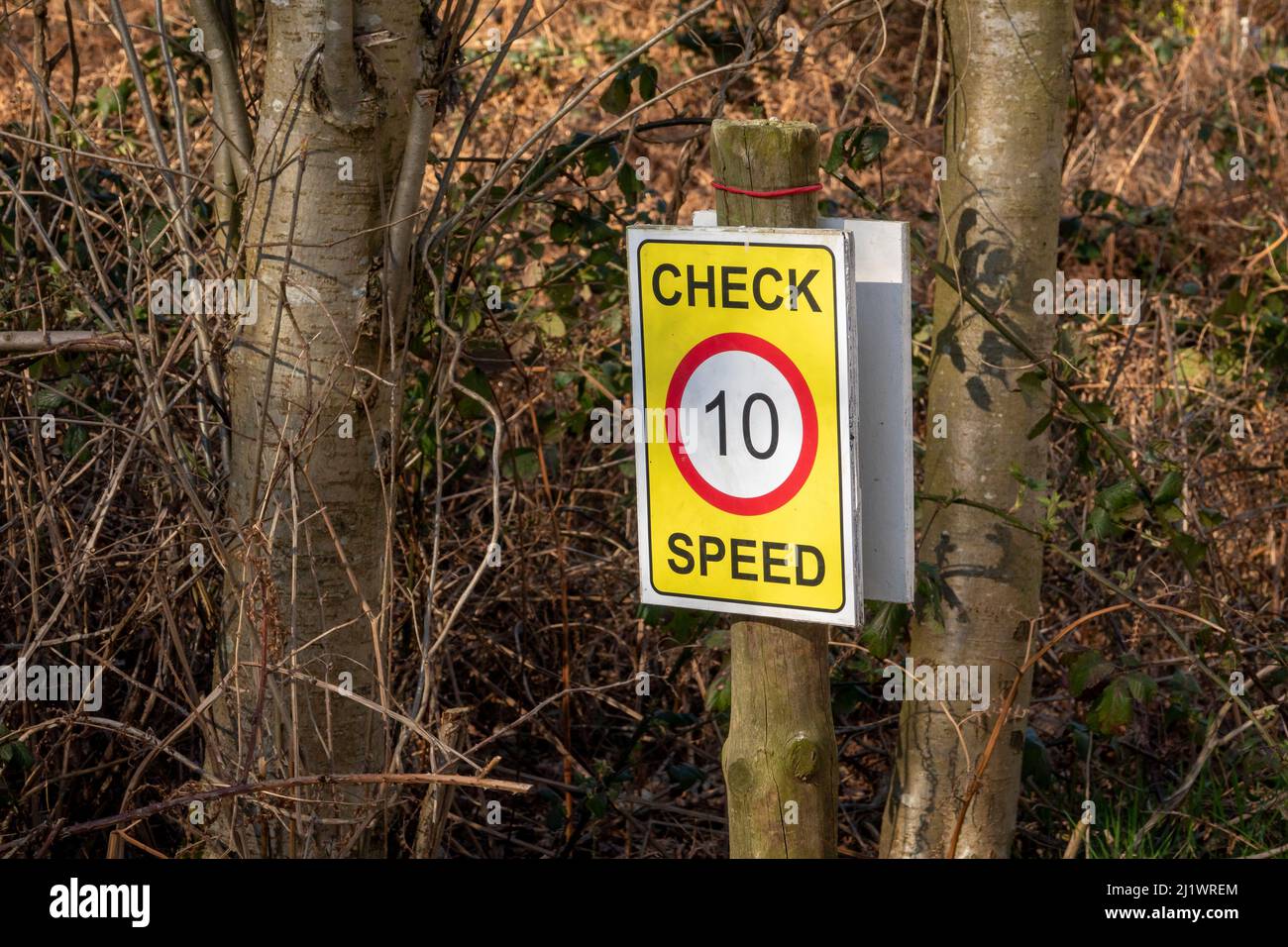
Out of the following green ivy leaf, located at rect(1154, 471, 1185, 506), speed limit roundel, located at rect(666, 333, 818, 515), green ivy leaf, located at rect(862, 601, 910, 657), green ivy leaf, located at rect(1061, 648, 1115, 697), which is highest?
speed limit roundel, located at rect(666, 333, 818, 515)

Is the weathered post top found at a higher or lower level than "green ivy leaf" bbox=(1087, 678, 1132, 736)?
higher

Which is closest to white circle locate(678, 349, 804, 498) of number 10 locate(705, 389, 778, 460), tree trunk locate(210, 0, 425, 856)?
number 10 locate(705, 389, 778, 460)

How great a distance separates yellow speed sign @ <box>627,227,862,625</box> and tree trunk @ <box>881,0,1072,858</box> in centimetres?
129

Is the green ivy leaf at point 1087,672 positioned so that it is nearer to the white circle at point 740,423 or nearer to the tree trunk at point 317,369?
the white circle at point 740,423

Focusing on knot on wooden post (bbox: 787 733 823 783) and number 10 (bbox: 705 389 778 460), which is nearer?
number 10 (bbox: 705 389 778 460)

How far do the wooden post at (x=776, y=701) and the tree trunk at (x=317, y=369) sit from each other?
87cm

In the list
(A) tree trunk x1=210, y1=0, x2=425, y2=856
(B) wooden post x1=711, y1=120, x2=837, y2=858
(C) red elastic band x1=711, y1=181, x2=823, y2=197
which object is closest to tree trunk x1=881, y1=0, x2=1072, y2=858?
(B) wooden post x1=711, y1=120, x2=837, y2=858

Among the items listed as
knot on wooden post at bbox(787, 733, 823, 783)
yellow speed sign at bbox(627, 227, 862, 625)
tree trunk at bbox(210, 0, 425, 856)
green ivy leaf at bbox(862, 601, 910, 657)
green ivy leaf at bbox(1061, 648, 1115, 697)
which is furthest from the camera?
green ivy leaf at bbox(1061, 648, 1115, 697)

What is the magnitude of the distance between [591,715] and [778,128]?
2.79m

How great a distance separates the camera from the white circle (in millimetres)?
2256

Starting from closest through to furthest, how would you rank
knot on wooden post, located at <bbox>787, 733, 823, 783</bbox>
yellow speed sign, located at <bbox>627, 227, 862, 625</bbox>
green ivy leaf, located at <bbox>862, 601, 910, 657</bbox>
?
1. yellow speed sign, located at <bbox>627, 227, 862, 625</bbox>
2. knot on wooden post, located at <bbox>787, 733, 823, 783</bbox>
3. green ivy leaf, located at <bbox>862, 601, 910, 657</bbox>

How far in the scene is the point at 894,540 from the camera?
233cm

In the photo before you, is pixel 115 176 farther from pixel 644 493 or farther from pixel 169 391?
pixel 644 493

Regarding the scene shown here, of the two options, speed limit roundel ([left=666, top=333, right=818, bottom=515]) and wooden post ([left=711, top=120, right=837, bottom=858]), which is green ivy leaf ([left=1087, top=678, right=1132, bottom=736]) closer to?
wooden post ([left=711, top=120, right=837, bottom=858])
